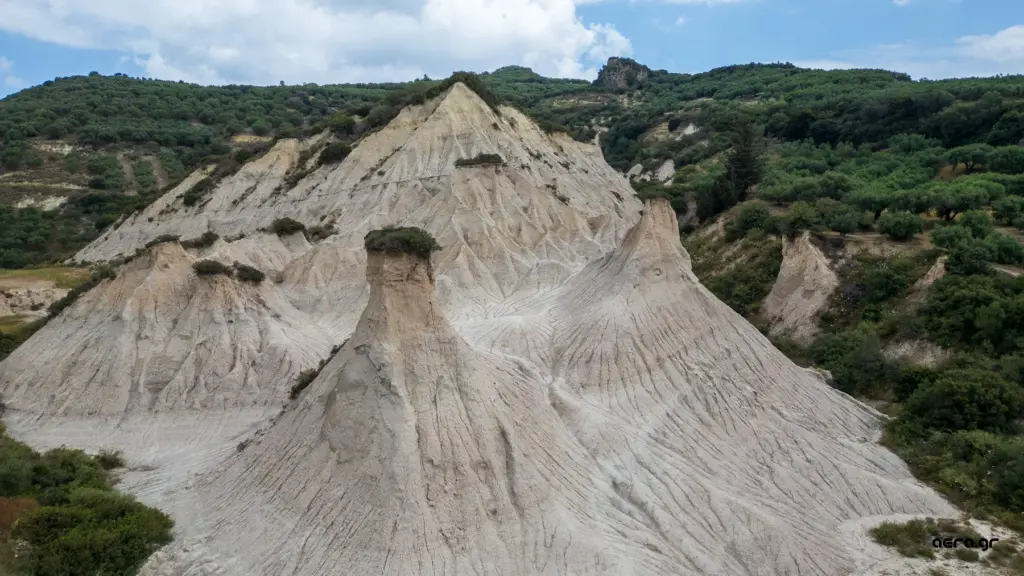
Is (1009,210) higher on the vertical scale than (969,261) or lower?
higher

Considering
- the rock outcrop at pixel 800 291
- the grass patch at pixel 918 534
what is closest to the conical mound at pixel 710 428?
the grass patch at pixel 918 534

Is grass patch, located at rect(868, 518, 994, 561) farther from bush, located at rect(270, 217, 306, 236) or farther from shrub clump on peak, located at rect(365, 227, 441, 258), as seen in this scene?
bush, located at rect(270, 217, 306, 236)

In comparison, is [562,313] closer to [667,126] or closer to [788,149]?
[788,149]

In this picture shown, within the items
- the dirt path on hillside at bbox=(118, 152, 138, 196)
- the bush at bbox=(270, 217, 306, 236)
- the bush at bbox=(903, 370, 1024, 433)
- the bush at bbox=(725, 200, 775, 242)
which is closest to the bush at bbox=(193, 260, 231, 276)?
the bush at bbox=(270, 217, 306, 236)

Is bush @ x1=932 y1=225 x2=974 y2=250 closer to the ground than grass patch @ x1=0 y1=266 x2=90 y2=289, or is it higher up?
higher up

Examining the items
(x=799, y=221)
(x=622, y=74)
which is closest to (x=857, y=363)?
(x=799, y=221)

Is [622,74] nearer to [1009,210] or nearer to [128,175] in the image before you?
[128,175]

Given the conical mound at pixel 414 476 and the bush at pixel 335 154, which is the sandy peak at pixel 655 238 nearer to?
the conical mound at pixel 414 476
